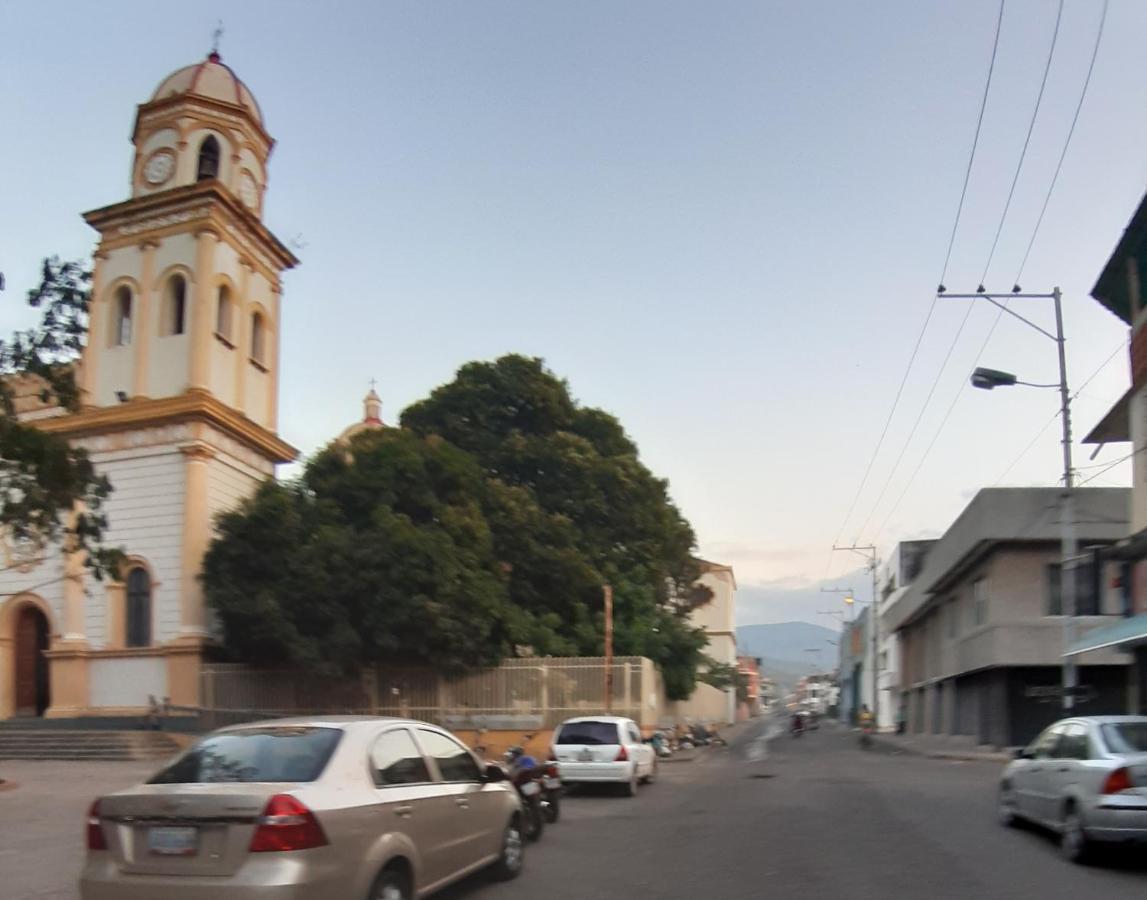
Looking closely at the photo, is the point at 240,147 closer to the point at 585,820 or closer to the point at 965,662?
the point at 585,820

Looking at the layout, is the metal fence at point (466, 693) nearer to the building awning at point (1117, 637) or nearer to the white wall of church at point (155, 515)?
the white wall of church at point (155, 515)

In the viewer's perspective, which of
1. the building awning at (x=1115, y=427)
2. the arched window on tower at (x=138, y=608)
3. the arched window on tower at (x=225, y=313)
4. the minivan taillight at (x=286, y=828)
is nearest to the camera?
the minivan taillight at (x=286, y=828)

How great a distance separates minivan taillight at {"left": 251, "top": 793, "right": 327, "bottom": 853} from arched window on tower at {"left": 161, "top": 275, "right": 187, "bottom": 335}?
24914 mm

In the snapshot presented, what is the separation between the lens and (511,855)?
371 inches

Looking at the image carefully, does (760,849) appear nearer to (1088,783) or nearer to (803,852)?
(803,852)

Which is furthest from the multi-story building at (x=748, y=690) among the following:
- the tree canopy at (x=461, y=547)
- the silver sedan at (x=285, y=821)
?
the silver sedan at (x=285, y=821)

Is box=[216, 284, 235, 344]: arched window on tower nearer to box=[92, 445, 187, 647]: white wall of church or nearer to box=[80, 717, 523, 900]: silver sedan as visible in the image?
box=[92, 445, 187, 647]: white wall of church

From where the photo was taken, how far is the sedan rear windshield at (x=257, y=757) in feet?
22.0

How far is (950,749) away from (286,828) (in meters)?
32.3

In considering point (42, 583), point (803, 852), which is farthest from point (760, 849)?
point (42, 583)

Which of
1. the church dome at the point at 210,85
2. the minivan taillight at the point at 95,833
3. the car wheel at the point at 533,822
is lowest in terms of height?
the car wheel at the point at 533,822

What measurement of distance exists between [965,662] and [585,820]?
76.9 ft

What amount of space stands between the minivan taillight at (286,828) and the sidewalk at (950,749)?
73.5 feet

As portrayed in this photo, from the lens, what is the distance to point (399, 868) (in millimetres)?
7062
